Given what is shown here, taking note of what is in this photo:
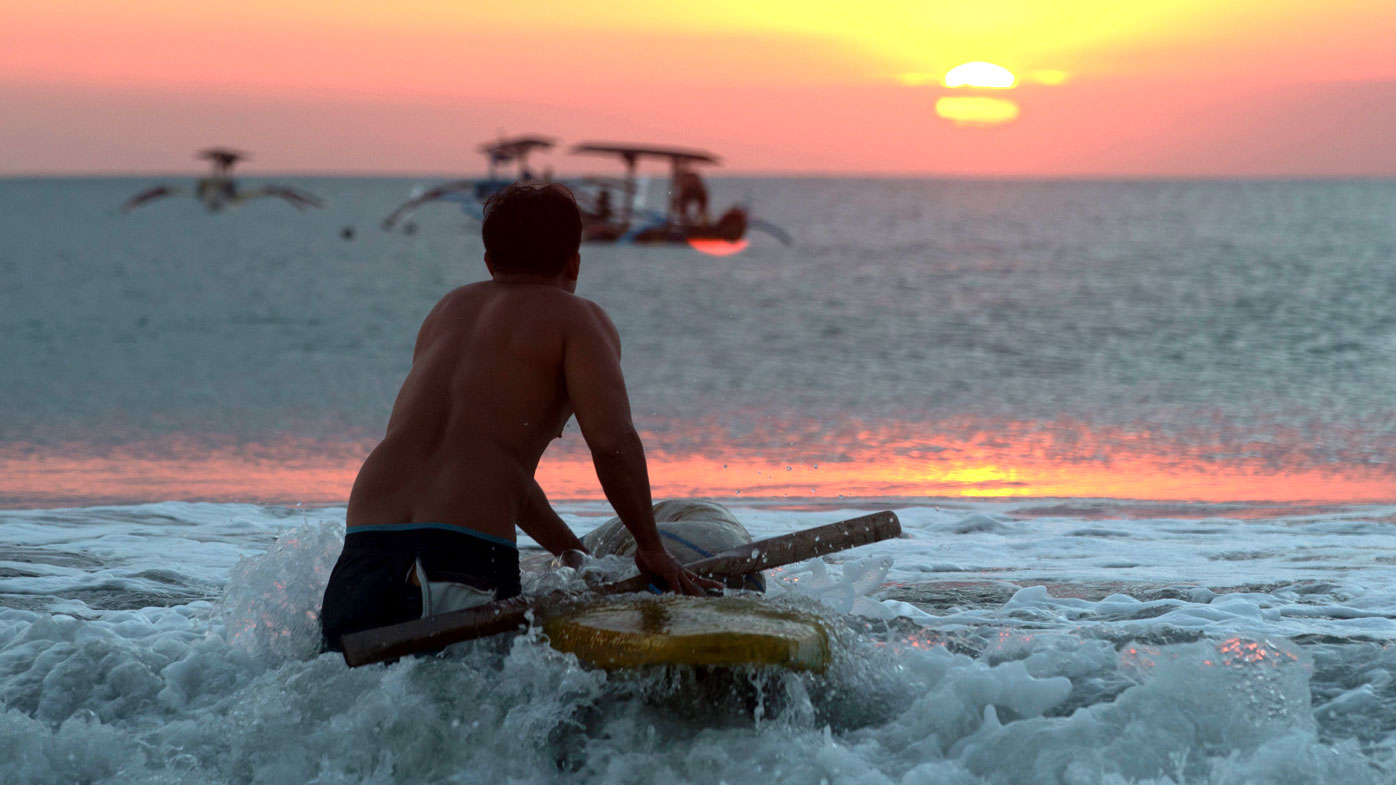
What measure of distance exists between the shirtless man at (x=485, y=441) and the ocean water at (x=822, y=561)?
29 centimetres

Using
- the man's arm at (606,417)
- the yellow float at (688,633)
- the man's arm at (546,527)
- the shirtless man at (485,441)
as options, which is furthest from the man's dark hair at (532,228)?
the yellow float at (688,633)

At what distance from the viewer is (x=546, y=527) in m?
4.30

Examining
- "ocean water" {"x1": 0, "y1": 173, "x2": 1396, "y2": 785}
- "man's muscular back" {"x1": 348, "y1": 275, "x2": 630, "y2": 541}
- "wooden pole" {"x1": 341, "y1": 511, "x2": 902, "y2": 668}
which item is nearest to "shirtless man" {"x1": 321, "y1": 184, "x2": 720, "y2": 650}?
"man's muscular back" {"x1": 348, "y1": 275, "x2": 630, "y2": 541}

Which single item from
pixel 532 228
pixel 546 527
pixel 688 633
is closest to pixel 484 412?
pixel 532 228

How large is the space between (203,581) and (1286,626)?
467 centimetres

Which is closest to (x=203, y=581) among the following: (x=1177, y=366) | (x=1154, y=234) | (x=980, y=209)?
(x=1177, y=366)

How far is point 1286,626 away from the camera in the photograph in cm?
498

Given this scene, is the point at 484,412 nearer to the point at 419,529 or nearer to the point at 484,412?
the point at 484,412

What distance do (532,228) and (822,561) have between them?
2.04 m

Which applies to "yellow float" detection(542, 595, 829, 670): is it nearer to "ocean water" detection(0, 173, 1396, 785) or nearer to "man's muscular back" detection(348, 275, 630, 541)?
"ocean water" detection(0, 173, 1396, 785)

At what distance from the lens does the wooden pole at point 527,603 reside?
352cm

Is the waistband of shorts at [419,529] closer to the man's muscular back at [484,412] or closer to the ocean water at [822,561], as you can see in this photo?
the man's muscular back at [484,412]

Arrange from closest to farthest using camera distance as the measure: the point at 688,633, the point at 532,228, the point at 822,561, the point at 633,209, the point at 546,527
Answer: the point at 688,633, the point at 532,228, the point at 546,527, the point at 822,561, the point at 633,209

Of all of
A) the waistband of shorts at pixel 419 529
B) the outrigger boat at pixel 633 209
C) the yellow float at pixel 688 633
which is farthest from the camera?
the outrigger boat at pixel 633 209
